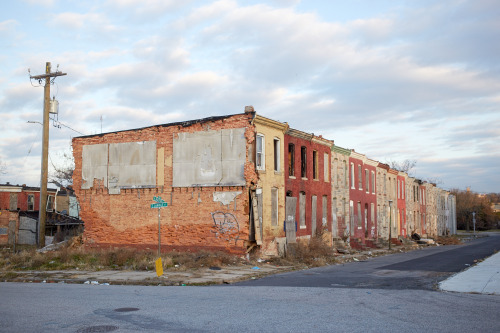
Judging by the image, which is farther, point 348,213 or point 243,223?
point 348,213

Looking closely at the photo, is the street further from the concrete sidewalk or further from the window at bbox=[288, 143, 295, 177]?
the window at bbox=[288, 143, 295, 177]

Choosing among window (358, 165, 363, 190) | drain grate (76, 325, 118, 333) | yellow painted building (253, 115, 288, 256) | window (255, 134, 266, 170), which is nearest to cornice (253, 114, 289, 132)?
yellow painted building (253, 115, 288, 256)

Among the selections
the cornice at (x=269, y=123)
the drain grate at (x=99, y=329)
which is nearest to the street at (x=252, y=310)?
the drain grate at (x=99, y=329)

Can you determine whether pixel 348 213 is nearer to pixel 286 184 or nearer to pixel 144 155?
pixel 286 184

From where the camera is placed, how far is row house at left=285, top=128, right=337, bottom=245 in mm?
30617

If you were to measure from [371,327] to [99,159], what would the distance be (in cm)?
2510

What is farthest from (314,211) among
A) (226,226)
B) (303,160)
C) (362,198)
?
(362,198)

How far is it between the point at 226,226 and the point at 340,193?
14.5 m

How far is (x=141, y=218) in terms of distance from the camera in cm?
2859

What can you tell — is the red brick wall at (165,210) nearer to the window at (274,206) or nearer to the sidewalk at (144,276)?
the window at (274,206)

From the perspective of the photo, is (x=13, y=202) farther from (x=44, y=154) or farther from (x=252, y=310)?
(x=252, y=310)

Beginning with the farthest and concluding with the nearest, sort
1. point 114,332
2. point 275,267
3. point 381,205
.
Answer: point 381,205 < point 275,267 < point 114,332

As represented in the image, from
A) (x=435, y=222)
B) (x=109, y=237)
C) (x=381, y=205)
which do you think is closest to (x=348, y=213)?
(x=381, y=205)

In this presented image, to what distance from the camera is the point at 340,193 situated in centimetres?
3803
